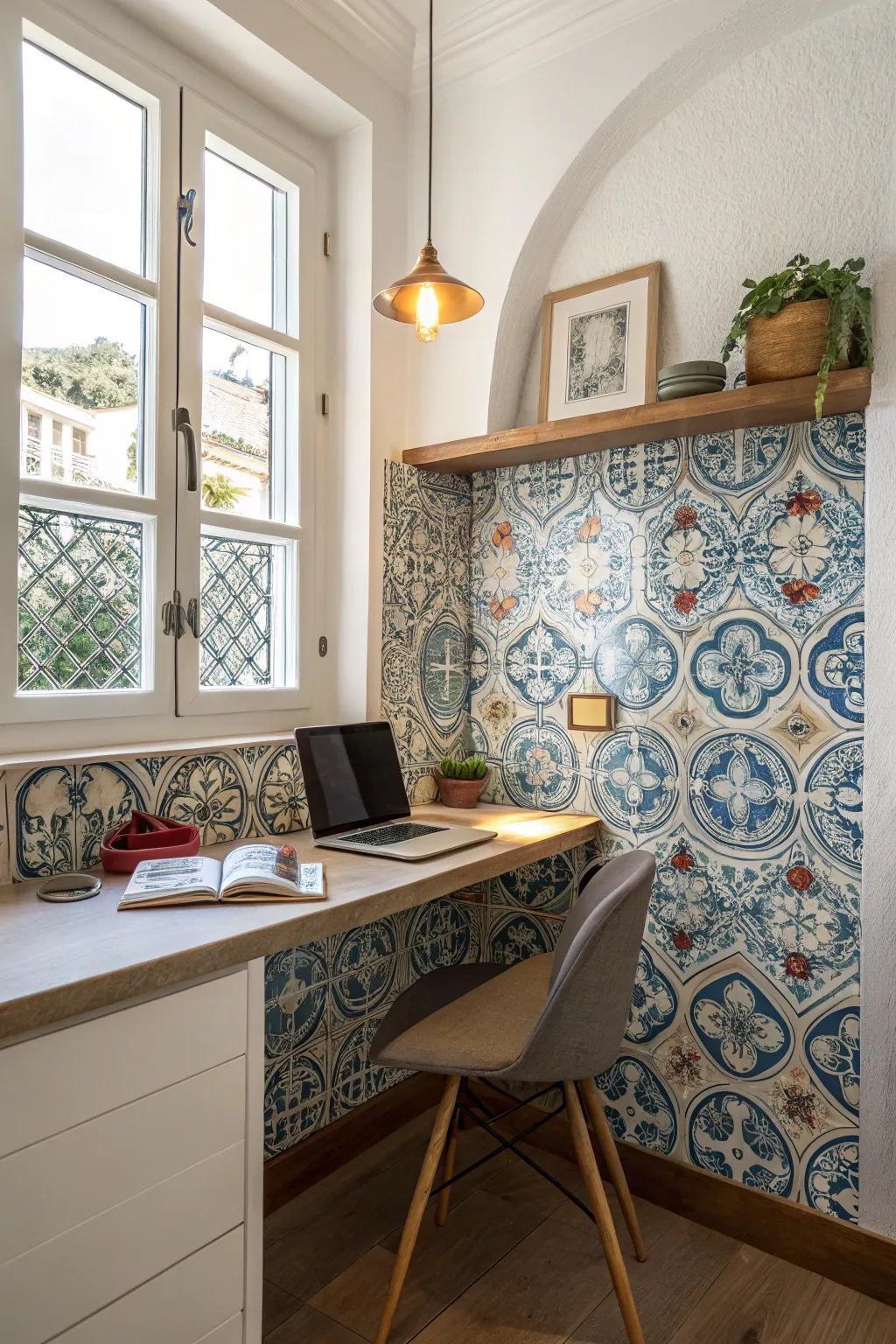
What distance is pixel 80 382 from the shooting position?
1785mm

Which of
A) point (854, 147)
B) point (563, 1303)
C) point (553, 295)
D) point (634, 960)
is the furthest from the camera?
point (553, 295)

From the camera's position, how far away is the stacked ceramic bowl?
1.86 m

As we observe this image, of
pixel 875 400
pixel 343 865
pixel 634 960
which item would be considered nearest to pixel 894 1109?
pixel 634 960

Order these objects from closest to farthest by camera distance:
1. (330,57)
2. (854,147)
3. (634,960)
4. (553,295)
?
1. (634,960)
2. (854,147)
3. (330,57)
4. (553,295)

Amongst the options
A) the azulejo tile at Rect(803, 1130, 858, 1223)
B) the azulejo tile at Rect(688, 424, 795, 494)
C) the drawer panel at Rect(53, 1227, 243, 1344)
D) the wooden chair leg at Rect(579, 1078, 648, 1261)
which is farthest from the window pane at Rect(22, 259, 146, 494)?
the azulejo tile at Rect(803, 1130, 858, 1223)

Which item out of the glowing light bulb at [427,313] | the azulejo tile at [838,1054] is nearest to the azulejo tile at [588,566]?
the glowing light bulb at [427,313]

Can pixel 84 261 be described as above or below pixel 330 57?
below

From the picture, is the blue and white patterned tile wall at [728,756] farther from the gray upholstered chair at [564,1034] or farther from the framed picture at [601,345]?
the gray upholstered chair at [564,1034]

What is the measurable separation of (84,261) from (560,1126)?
7.60 ft

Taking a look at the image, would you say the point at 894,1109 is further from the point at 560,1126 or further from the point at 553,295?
the point at 553,295

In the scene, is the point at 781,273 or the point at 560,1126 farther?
the point at 560,1126

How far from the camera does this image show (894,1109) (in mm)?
1725

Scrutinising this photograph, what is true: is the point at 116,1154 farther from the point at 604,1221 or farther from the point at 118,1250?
the point at 604,1221

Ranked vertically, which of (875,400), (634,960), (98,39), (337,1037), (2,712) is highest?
(98,39)
